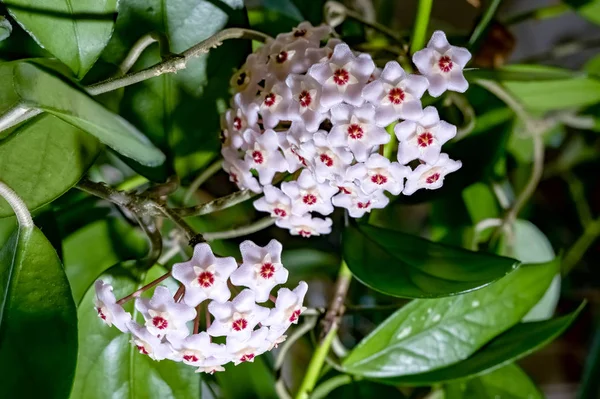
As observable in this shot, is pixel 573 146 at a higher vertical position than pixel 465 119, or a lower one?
lower

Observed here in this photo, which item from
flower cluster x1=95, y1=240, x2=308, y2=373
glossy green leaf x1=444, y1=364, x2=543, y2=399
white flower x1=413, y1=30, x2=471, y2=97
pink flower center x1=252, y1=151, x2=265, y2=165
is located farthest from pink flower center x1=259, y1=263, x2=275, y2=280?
glossy green leaf x1=444, y1=364, x2=543, y2=399

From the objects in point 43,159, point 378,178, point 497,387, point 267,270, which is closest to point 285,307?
point 267,270

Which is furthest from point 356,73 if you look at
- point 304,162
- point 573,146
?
point 573,146

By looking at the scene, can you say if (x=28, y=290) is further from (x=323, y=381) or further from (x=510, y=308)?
(x=510, y=308)

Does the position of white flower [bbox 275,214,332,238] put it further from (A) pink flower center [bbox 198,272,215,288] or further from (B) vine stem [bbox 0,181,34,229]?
(B) vine stem [bbox 0,181,34,229]

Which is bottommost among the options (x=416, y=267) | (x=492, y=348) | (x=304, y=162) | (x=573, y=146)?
(x=573, y=146)

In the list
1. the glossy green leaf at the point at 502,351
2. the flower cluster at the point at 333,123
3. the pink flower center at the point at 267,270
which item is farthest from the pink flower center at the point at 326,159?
the glossy green leaf at the point at 502,351

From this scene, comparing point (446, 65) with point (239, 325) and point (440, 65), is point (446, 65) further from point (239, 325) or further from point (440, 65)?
point (239, 325)
